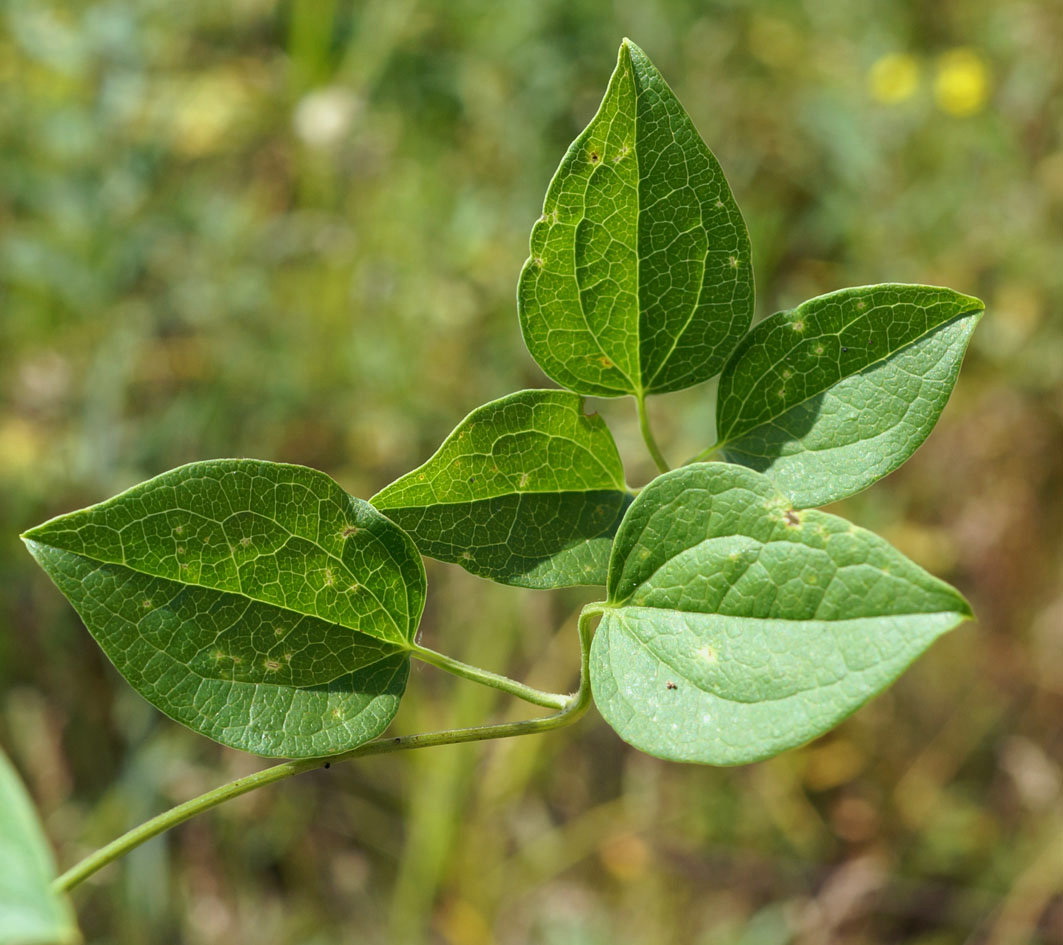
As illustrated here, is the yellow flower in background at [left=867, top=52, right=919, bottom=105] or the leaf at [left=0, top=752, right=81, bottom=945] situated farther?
the yellow flower in background at [left=867, top=52, right=919, bottom=105]

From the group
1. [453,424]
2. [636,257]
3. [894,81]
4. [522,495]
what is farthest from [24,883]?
[894,81]

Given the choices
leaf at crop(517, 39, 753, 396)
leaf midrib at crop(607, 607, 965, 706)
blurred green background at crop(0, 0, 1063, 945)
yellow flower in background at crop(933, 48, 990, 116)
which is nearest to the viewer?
leaf midrib at crop(607, 607, 965, 706)

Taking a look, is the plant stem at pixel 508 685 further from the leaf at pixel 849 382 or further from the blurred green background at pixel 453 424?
the blurred green background at pixel 453 424

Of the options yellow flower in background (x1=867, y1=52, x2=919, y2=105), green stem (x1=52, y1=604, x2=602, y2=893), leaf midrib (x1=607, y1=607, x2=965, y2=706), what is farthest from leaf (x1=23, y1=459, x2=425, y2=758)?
yellow flower in background (x1=867, y1=52, x2=919, y2=105)

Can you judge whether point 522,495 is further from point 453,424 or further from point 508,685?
point 453,424

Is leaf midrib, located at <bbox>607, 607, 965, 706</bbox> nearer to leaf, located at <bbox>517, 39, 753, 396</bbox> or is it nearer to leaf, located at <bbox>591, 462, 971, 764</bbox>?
leaf, located at <bbox>591, 462, 971, 764</bbox>

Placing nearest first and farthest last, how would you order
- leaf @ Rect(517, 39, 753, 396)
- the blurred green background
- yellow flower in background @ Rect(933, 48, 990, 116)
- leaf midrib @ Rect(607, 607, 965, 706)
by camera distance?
leaf midrib @ Rect(607, 607, 965, 706), leaf @ Rect(517, 39, 753, 396), the blurred green background, yellow flower in background @ Rect(933, 48, 990, 116)

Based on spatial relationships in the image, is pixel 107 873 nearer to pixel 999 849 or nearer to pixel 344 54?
pixel 999 849

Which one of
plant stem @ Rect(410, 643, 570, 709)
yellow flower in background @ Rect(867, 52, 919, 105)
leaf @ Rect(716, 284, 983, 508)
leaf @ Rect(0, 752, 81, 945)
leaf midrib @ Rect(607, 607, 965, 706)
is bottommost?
leaf @ Rect(0, 752, 81, 945)
